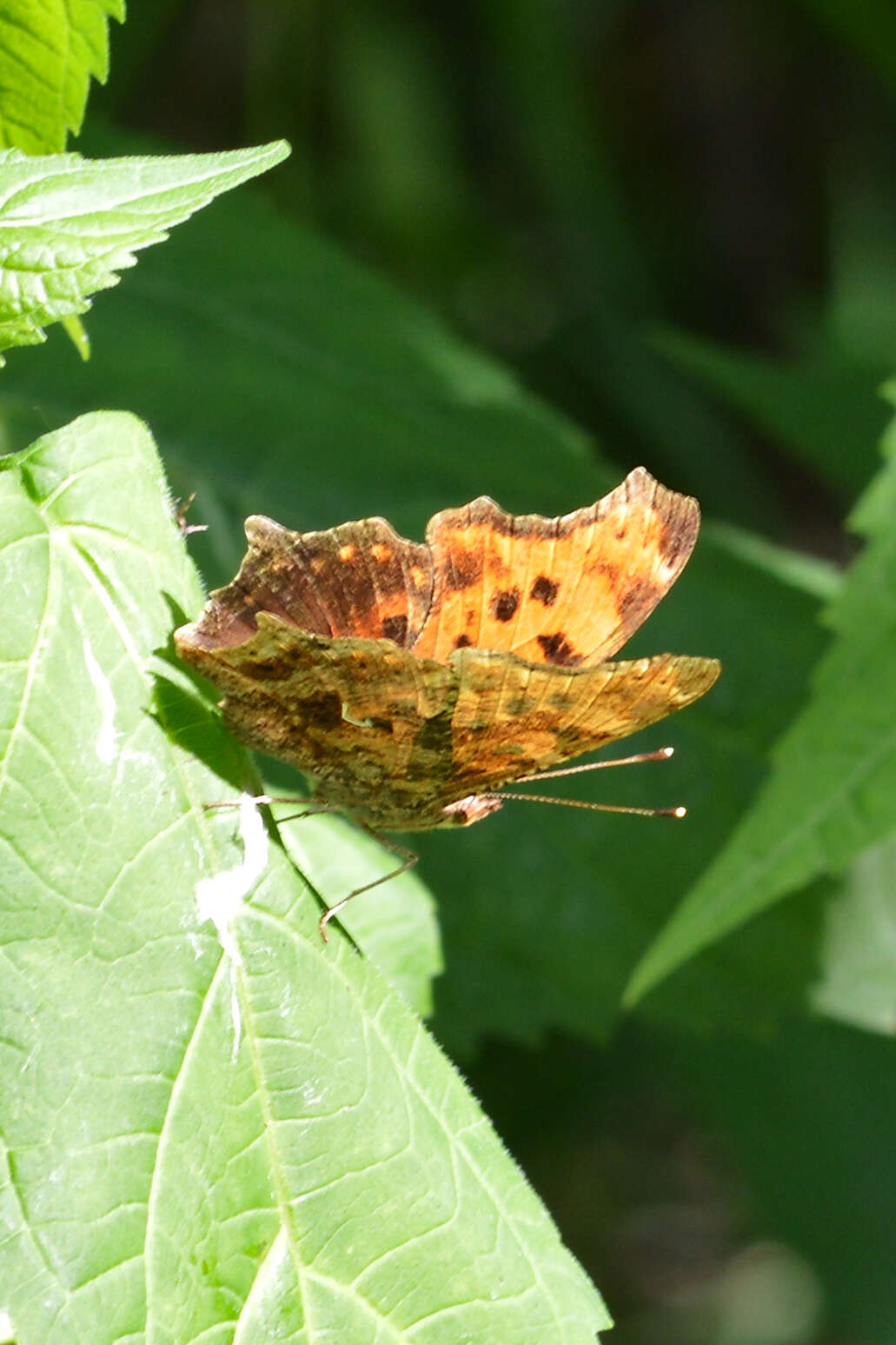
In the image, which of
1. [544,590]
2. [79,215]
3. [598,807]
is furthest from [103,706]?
[598,807]

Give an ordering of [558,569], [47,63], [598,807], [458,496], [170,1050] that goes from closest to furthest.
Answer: [170,1050], [47,63], [558,569], [598,807], [458,496]

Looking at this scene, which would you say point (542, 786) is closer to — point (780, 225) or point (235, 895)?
point (235, 895)

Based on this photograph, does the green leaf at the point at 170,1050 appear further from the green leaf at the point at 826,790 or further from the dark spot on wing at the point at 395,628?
the green leaf at the point at 826,790

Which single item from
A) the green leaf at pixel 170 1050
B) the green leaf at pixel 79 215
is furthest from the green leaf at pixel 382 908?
the green leaf at pixel 79 215

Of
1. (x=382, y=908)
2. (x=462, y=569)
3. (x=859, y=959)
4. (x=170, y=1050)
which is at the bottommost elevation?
(x=859, y=959)

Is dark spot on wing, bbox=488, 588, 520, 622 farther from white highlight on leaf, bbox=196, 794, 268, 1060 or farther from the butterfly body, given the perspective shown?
white highlight on leaf, bbox=196, 794, 268, 1060

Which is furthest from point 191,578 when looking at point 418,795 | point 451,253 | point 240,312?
point 451,253

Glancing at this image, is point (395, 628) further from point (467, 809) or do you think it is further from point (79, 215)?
point (79, 215)
